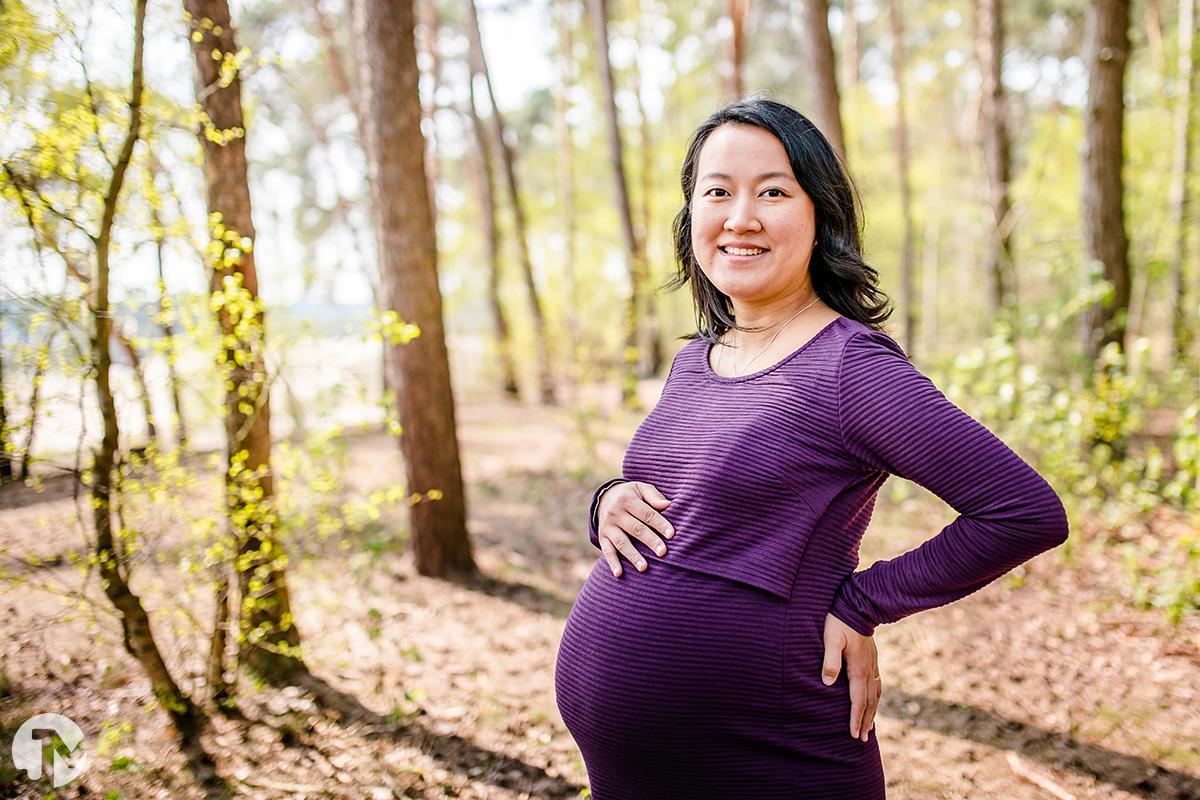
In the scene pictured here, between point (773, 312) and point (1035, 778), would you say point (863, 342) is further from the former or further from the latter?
point (1035, 778)

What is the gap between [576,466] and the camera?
27.9ft

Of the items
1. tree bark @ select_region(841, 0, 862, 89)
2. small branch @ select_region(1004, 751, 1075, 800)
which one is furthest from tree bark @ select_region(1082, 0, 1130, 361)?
tree bark @ select_region(841, 0, 862, 89)

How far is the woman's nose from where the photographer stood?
154 cm

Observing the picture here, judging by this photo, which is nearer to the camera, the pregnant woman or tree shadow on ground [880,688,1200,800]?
the pregnant woman

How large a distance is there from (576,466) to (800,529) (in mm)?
7168

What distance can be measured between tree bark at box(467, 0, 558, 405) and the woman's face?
10.9 metres

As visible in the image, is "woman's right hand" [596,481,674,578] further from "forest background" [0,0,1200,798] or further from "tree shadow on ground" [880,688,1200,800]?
"tree shadow on ground" [880,688,1200,800]

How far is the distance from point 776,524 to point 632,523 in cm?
31

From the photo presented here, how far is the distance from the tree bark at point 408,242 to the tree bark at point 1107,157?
5268 mm

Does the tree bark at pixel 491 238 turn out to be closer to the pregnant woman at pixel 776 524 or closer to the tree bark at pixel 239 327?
the tree bark at pixel 239 327

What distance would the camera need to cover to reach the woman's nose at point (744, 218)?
1.54 meters

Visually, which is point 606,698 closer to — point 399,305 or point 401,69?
point 399,305

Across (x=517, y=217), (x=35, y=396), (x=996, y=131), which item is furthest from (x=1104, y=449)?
(x=517, y=217)

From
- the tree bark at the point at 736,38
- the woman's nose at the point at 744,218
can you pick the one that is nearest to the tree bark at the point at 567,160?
the tree bark at the point at 736,38
